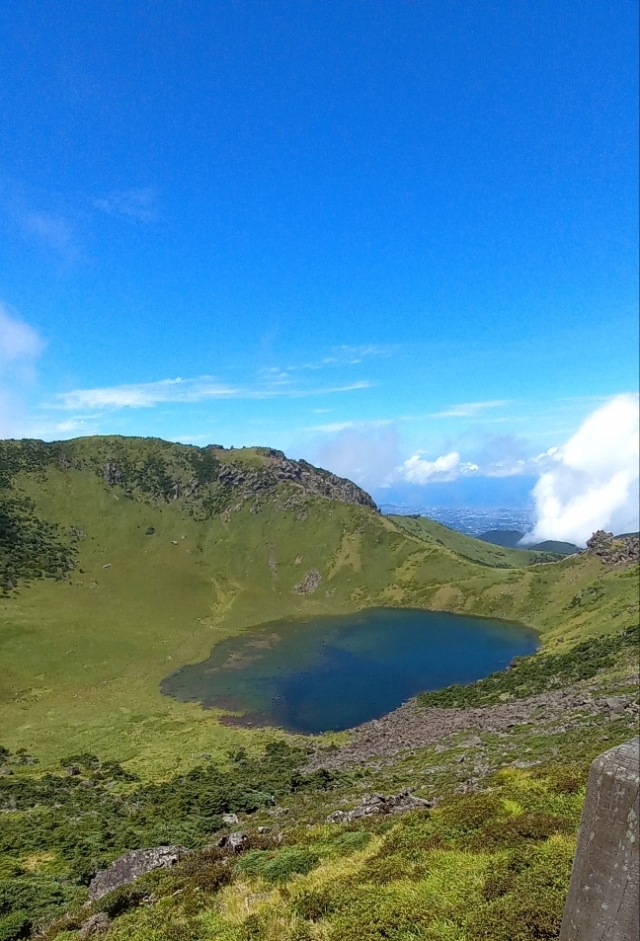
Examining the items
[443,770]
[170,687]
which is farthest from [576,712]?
[170,687]

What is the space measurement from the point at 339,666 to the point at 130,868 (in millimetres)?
74412

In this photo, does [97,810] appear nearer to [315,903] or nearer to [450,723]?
[315,903]

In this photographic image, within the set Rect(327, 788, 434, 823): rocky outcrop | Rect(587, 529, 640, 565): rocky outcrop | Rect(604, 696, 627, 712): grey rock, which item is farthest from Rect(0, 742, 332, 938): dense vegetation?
Rect(587, 529, 640, 565): rocky outcrop

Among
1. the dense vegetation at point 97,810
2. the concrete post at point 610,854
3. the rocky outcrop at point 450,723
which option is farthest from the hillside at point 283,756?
the concrete post at point 610,854

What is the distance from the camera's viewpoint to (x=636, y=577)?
4075 inches

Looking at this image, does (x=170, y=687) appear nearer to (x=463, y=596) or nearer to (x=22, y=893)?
(x=22, y=893)

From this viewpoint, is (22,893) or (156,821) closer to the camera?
(22,893)

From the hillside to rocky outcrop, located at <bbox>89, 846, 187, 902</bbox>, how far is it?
907 mm

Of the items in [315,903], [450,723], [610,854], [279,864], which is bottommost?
[450,723]

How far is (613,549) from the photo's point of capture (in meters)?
126

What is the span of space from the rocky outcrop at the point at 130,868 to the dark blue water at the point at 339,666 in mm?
46190

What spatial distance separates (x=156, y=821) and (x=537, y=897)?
107ft

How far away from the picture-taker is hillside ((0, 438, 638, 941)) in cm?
1270

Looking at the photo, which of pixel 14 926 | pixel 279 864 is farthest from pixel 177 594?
pixel 279 864
